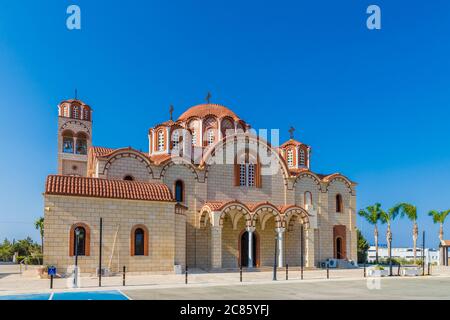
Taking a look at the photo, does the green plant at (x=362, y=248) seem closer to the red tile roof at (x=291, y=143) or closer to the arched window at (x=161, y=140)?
the red tile roof at (x=291, y=143)

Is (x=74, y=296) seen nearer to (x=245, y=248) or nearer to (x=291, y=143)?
(x=245, y=248)

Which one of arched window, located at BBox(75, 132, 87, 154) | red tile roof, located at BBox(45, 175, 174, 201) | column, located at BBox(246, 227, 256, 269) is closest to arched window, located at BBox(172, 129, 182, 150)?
red tile roof, located at BBox(45, 175, 174, 201)

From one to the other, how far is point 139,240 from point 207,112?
1404 centimetres

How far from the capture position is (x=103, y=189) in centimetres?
2569

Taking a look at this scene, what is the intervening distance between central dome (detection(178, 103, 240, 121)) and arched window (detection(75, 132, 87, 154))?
304 inches

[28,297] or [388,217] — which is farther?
[388,217]

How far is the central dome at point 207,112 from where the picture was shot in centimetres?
3681

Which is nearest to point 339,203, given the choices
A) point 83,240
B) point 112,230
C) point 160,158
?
point 160,158

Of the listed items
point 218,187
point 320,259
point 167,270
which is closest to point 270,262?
point 320,259

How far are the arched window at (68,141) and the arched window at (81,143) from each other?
0.55 metres
